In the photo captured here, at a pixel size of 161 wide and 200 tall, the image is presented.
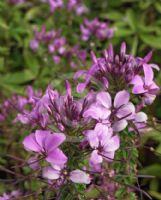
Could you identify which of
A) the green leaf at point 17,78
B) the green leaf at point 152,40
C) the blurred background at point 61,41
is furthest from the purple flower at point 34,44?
the green leaf at point 152,40

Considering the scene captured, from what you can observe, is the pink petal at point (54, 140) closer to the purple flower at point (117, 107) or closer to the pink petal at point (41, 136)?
the pink petal at point (41, 136)

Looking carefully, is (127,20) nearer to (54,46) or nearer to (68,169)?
(54,46)

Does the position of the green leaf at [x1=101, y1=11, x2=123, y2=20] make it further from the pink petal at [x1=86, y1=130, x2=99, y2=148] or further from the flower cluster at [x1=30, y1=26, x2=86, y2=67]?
the pink petal at [x1=86, y1=130, x2=99, y2=148]

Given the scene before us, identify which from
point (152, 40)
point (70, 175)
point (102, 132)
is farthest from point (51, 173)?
point (152, 40)

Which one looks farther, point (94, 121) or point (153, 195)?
point (153, 195)

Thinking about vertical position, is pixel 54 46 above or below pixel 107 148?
above

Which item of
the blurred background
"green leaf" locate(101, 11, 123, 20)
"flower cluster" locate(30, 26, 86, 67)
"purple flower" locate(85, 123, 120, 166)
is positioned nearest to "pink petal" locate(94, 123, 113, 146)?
"purple flower" locate(85, 123, 120, 166)

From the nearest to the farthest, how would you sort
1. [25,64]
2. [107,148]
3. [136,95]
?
1. [107,148]
2. [136,95]
3. [25,64]

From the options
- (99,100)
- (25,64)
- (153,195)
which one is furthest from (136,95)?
(25,64)
